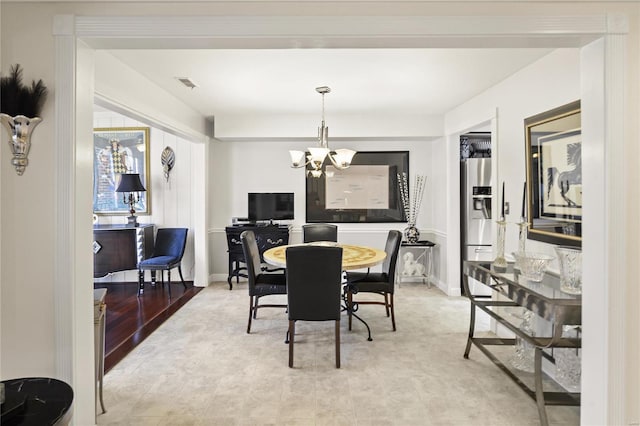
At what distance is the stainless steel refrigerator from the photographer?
487 centimetres

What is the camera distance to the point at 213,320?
13.2 feet

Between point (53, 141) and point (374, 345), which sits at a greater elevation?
point (53, 141)

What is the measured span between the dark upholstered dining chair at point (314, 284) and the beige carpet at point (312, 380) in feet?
1.08

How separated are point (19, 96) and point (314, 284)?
6.97ft

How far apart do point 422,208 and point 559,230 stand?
2.99 m

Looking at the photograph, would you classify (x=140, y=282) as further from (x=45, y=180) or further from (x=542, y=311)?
(x=542, y=311)

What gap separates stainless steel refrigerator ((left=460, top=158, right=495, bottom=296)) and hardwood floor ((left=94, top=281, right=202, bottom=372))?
389 cm

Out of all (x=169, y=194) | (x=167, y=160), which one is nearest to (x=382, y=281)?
(x=169, y=194)

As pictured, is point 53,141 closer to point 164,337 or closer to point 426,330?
point 164,337

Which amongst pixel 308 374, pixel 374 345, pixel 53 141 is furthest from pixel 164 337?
pixel 53 141

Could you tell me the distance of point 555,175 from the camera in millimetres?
2770

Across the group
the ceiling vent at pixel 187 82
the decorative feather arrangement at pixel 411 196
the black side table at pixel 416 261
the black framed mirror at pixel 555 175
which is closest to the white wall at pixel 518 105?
the black framed mirror at pixel 555 175

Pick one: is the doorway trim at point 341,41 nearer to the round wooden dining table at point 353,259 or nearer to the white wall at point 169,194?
the round wooden dining table at point 353,259

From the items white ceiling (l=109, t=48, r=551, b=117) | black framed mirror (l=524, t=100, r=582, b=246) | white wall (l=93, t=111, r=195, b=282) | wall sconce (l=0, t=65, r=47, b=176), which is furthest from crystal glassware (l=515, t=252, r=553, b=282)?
white wall (l=93, t=111, r=195, b=282)
